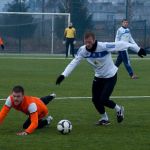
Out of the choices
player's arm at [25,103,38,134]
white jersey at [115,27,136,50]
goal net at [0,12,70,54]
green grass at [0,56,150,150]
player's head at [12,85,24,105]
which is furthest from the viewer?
goal net at [0,12,70,54]

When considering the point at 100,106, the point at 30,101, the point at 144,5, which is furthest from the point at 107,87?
the point at 144,5

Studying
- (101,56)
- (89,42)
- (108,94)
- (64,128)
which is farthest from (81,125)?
(89,42)

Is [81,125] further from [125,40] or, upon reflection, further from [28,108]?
[125,40]

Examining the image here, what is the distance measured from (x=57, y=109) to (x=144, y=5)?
54.7 meters

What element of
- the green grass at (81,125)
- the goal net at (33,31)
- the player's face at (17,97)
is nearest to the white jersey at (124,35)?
the green grass at (81,125)

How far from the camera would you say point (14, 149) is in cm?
928

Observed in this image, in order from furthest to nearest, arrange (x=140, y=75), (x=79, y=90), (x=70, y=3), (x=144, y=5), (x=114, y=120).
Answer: (x=144, y=5) → (x=70, y=3) → (x=140, y=75) → (x=79, y=90) → (x=114, y=120)

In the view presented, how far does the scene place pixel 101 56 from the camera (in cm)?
1151

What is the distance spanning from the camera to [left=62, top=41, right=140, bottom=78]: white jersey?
11438 mm

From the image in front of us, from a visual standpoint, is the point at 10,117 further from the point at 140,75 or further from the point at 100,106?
the point at 140,75

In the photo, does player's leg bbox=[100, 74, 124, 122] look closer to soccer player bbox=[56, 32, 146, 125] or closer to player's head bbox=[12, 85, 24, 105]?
soccer player bbox=[56, 32, 146, 125]

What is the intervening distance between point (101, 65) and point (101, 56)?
0.65ft

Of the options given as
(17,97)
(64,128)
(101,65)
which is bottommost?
(64,128)

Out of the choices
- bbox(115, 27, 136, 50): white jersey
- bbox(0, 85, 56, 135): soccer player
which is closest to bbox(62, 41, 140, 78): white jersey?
bbox(0, 85, 56, 135): soccer player
